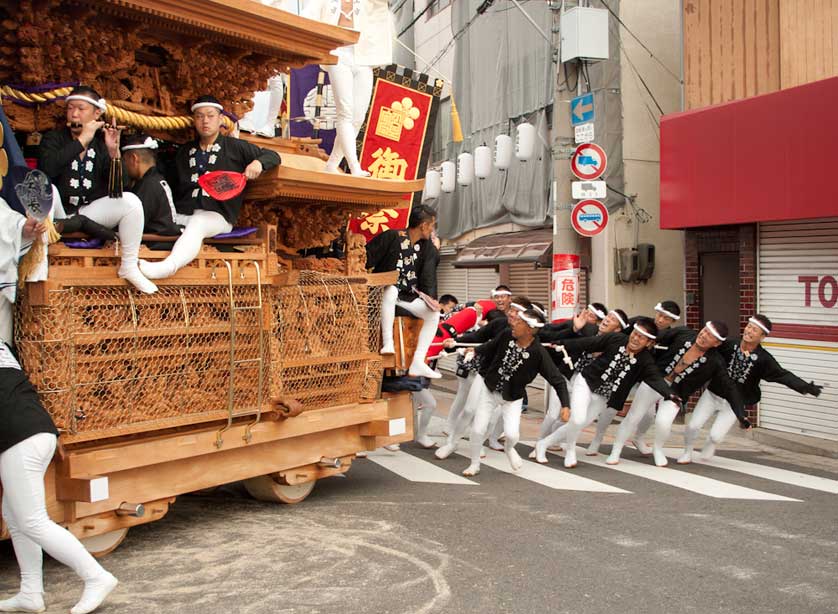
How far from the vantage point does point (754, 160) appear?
1132cm

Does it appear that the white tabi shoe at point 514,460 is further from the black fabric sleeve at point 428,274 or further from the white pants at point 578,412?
the black fabric sleeve at point 428,274

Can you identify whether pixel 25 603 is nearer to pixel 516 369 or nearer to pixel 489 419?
pixel 489 419

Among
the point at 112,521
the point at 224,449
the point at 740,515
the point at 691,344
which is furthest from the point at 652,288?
the point at 112,521

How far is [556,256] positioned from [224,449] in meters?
6.88

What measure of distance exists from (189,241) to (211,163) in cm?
83

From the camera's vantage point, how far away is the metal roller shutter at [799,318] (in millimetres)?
11086

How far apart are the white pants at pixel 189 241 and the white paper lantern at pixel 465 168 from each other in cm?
1224

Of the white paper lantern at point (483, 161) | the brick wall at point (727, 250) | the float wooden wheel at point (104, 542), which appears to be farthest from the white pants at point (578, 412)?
the white paper lantern at point (483, 161)

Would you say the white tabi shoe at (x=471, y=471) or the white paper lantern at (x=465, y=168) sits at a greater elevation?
the white paper lantern at (x=465, y=168)

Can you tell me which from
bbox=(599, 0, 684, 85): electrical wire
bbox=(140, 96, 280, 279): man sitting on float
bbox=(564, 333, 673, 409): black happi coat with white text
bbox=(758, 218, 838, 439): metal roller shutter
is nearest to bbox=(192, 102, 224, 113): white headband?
bbox=(140, 96, 280, 279): man sitting on float

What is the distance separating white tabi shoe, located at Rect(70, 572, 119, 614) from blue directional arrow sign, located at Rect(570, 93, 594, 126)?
9.03m

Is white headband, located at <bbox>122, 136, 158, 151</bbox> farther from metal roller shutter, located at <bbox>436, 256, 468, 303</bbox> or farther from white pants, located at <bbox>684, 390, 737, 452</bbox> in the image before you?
metal roller shutter, located at <bbox>436, 256, 468, 303</bbox>

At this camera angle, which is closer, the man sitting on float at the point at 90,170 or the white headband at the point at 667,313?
the man sitting on float at the point at 90,170

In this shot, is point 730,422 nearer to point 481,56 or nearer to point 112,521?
point 112,521
